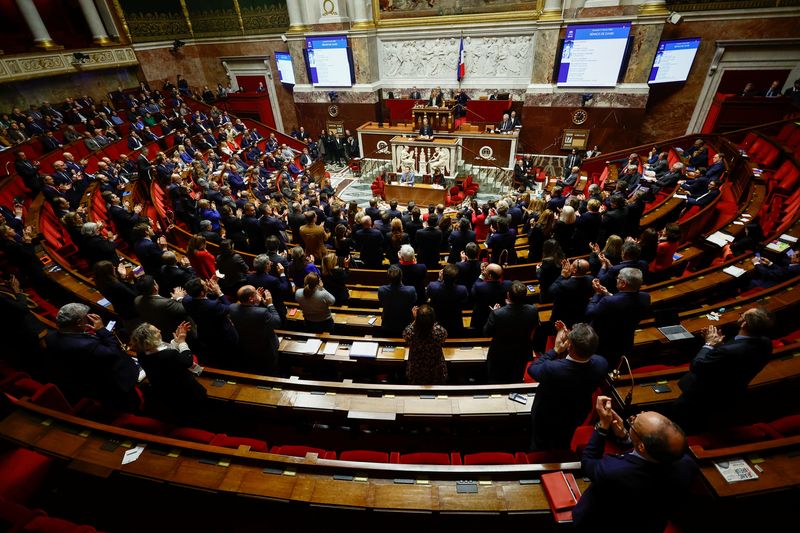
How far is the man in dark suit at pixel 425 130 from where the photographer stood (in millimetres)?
12570

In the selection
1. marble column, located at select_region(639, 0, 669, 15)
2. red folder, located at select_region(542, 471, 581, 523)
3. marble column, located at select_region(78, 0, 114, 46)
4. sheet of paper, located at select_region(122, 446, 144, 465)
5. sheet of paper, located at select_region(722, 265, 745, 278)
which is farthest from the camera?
marble column, located at select_region(78, 0, 114, 46)

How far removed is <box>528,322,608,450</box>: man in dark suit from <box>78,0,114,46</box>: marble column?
66.2 ft

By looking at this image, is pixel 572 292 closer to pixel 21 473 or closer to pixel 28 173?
pixel 21 473

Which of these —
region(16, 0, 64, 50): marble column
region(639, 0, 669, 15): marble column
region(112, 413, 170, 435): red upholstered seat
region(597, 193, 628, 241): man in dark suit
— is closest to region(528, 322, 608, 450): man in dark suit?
region(112, 413, 170, 435): red upholstered seat

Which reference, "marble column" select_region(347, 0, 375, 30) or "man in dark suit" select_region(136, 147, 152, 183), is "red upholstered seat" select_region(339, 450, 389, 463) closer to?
"man in dark suit" select_region(136, 147, 152, 183)

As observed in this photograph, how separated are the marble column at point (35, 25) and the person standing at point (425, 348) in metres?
17.7

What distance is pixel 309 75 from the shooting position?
598 inches

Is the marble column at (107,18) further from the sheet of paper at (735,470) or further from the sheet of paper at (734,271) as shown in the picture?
the sheet of paper at (735,470)

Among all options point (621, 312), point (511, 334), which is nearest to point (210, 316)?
point (511, 334)

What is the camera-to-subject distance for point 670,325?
3.80 m

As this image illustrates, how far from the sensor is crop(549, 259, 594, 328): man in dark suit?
349cm

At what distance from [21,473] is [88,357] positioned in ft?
2.94

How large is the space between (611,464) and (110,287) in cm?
488

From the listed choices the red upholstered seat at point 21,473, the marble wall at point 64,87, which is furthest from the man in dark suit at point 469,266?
the marble wall at point 64,87
